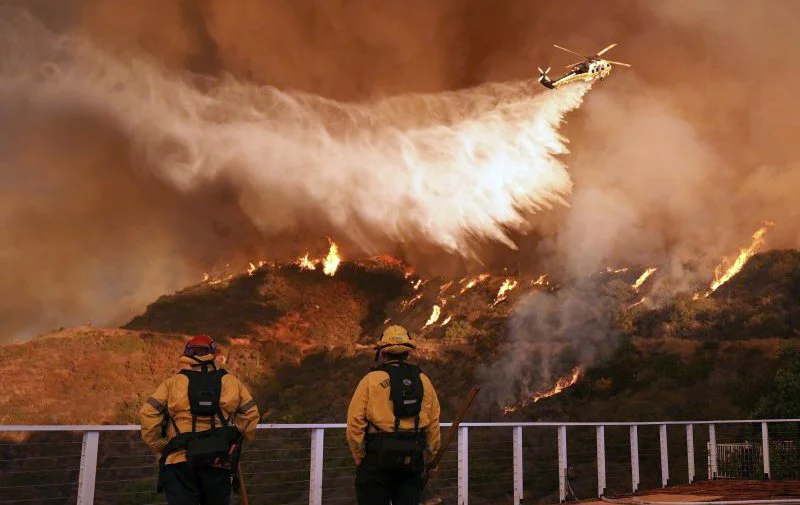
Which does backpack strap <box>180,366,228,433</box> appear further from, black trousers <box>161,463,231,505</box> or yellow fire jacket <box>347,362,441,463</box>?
yellow fire jacket <box>347,362,441,463</box>

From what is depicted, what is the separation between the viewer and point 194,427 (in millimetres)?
4883

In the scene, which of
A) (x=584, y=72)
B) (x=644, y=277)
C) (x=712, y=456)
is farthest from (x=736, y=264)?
(x=712, y=456)

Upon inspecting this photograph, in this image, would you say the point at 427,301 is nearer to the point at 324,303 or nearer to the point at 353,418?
the point at 324,303

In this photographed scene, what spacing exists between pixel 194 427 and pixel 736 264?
6421 cm

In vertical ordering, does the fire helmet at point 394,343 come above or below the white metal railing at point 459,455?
above

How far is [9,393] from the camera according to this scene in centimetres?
7069

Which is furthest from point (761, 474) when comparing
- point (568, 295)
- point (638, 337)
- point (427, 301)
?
point (427, 301)

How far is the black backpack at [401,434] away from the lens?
500 centimetres

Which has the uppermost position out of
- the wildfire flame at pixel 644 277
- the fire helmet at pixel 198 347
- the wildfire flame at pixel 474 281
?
the wildfire flame at pixel 474 281

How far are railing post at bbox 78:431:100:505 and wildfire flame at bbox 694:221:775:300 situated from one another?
6024 cm

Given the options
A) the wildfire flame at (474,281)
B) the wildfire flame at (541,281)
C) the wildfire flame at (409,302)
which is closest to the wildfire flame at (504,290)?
the wildfire flame at (474,281)

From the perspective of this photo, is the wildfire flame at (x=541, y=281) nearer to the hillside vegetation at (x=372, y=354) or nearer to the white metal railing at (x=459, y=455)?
the hillside vegetation at (x=372, y=354)

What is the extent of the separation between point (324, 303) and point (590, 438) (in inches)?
2497

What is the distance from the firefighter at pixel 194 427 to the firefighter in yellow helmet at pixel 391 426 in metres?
0.85
